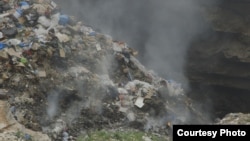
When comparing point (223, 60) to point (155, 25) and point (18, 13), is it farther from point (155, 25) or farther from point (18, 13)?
point (18, 13)

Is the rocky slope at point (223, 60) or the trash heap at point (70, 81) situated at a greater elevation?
the rocky slope at point (223, 60)

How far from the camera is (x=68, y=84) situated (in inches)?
292

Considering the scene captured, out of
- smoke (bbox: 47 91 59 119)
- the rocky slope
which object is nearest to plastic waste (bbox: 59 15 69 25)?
smoke (bbox: 47 91 59 119)

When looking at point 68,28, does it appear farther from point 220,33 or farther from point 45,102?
point 220,33

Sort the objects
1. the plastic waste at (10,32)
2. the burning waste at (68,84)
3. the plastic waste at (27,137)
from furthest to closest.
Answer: the plastic waste at (10,32)
the burning waste at (68,84)
the plastic waste at (27,137)

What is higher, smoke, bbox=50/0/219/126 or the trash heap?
smoke, bbox=50/0/219/126

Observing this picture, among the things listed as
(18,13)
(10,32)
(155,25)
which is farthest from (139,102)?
(155,25)

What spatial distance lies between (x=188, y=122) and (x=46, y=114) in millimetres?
3695

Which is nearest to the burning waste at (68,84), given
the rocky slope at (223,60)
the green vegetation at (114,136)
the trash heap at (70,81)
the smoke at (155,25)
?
the trash heap at (70,81)

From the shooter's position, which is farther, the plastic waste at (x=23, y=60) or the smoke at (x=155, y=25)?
the smoke at (x=155, y=25)

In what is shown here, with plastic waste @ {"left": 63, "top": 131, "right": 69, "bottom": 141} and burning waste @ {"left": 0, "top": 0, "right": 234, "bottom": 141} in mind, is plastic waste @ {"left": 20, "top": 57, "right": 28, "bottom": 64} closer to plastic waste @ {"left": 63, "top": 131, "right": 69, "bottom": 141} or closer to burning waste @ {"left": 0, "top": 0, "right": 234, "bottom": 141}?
burning waste @ {"left": 0, "top": 0, "right": 234, "bottom": 141}

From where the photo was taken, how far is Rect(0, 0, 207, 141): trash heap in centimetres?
674

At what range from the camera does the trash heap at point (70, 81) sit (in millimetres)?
6742

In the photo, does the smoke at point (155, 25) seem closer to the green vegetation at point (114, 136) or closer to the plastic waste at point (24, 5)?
the plastic waste at point (24, 5)
